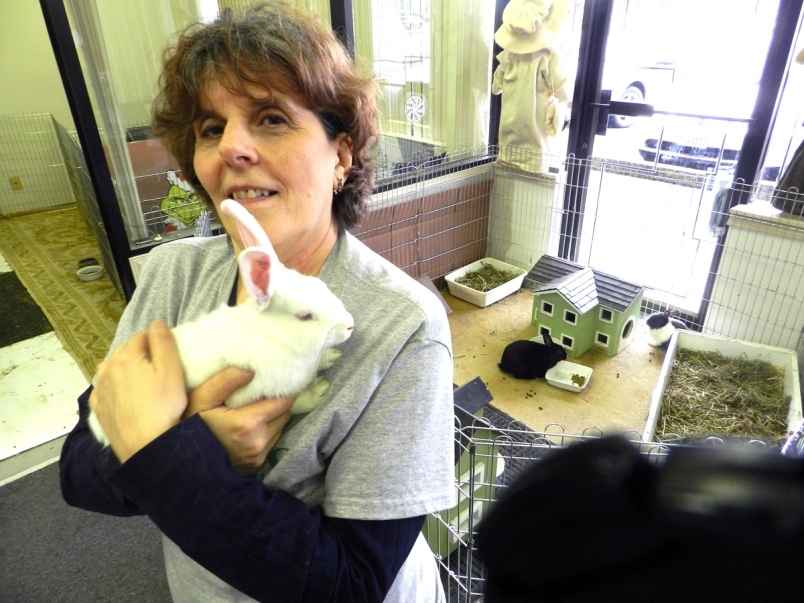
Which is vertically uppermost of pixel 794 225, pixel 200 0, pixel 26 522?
pixel 200 0

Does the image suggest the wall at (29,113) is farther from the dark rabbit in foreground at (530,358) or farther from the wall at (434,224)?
the dark rabbit in foreground at (530,358)

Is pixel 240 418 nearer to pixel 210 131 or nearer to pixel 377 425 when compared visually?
pixel 377 425

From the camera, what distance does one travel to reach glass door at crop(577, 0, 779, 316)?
238 cm

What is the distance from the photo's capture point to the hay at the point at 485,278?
3236mm

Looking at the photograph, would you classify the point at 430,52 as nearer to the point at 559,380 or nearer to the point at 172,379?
the point at 559,380

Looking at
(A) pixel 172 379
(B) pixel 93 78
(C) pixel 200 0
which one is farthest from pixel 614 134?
(A) pixel 172 379

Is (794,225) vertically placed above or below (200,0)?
below

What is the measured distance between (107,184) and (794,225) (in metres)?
2.82

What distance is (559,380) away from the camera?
96.1 inches

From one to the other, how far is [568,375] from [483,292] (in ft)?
2.58

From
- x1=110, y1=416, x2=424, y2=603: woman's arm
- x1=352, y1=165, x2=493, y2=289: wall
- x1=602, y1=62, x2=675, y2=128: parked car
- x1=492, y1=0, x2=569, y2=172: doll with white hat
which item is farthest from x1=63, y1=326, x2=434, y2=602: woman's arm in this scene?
x1=602, y1=62, x2=675, y2=128: parked car

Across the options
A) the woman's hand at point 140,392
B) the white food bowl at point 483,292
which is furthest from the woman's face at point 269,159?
the white food bowl at point 483,292

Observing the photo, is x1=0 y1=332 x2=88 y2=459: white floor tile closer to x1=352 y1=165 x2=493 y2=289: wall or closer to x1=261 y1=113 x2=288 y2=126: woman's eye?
x1=352 y1=165 x2=493 y2=289: wall

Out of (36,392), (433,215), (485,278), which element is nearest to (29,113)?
(36,392)
